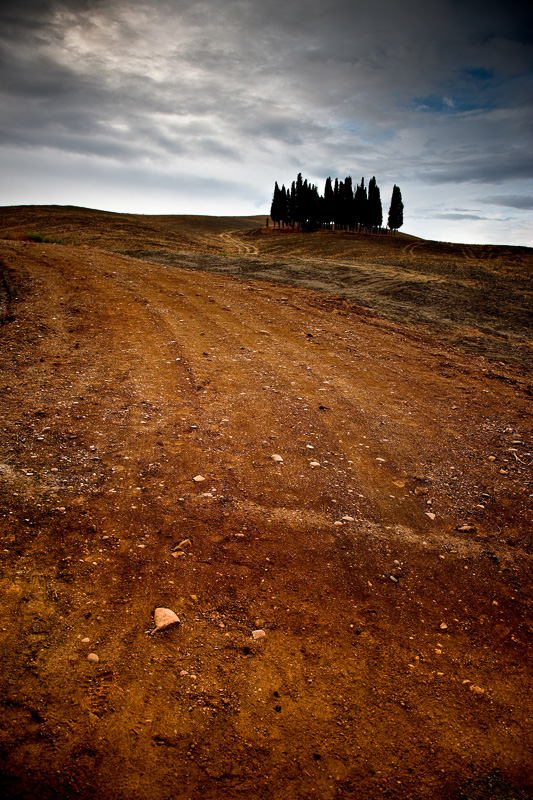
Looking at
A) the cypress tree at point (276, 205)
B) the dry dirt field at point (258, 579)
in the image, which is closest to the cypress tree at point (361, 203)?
the cypress tree at point (276, 205)

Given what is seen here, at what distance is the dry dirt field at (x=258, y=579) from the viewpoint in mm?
2133

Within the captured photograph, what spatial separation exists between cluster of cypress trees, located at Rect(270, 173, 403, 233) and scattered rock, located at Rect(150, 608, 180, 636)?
252 feet

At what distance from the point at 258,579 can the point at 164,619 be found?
30.5 inches

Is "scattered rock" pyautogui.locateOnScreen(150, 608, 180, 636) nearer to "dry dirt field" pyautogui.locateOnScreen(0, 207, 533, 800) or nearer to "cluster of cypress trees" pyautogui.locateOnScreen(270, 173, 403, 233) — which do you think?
"dry dirt field" pyautogui.locateOnScreen(0, 207, 533, 800)

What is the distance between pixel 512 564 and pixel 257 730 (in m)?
2.64

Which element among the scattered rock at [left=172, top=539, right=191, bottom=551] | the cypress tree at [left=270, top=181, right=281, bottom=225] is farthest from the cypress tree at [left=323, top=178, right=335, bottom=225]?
the scattered rock at [left=172, top=539, right=191, bottom=551]

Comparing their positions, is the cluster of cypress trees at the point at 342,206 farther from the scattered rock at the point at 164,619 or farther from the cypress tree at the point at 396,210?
the scattered rock at the point at 164,619

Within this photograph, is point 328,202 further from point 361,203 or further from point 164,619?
point 164,619

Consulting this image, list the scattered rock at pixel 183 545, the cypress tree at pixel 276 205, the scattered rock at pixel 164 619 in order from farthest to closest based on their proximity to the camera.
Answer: the cypress tree at pixel 276 205, the scattered rock at pixel 183 545, the scattered rock at pixel 164 619

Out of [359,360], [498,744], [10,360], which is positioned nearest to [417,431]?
[359,360]

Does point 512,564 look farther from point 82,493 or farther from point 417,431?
point 82,493

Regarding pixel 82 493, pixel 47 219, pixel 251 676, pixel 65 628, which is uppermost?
pixel 47 219

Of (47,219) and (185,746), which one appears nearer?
(185,746)

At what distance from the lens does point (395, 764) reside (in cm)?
217
